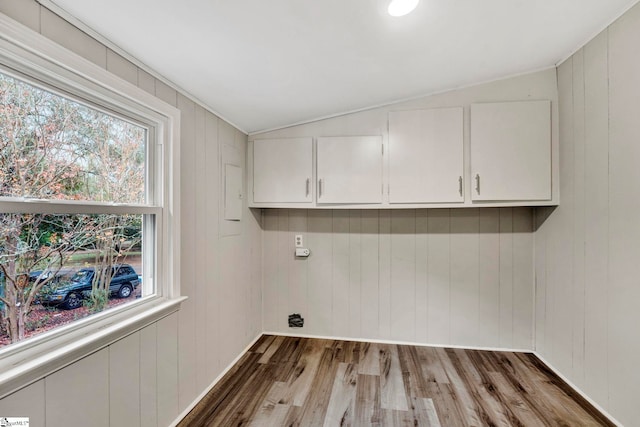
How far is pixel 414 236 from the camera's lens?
277cm

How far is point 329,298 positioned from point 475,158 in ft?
6.00

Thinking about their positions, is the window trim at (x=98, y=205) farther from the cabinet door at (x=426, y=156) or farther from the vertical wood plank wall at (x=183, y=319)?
the cabinet door at (x=426, y=156)

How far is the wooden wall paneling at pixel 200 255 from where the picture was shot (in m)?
1.95

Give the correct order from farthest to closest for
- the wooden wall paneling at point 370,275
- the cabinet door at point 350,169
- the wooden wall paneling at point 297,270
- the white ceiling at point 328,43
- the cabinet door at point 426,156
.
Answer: the wooden wall paneling at point 297,270
the wooden wall paneling at point 370,275
the cabinet door at point 350,169
the cabinet door at point 426,156
the white ceiling at point 328,43

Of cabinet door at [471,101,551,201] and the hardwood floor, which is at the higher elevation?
cabinet door at [471,101,551,201]

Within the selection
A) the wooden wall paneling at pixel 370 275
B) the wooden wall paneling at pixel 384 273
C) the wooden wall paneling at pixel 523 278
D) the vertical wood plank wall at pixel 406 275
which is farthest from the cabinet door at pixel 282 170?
the wooden wall paneling at pixel 523 278

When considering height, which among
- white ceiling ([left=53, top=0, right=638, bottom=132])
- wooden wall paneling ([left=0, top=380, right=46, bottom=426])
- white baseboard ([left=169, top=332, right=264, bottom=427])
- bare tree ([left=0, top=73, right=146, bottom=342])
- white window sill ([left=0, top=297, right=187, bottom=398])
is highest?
white ceiling ([left=53, top=0, right=638, bottom=132])

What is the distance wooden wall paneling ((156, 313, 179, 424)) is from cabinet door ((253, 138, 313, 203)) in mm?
1316

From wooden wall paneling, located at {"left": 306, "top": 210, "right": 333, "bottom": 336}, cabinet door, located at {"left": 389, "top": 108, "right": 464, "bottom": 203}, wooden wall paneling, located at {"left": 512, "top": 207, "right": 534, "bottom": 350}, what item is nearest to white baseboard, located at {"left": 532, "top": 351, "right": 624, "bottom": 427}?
wooden wall paneling, located at {"left": 512, "top": 207, "right": 534, "bottom": 350}

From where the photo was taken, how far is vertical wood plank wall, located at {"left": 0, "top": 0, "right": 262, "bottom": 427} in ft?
3.60

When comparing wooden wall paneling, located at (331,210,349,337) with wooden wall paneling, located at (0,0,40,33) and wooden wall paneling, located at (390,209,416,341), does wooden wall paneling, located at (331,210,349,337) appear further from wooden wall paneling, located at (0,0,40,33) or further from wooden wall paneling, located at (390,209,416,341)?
wooden wall paneling, located at (0,0,40,33)

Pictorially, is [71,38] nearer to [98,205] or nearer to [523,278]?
[98,205]

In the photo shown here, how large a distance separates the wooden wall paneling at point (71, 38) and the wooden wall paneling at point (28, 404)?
49.3 inches

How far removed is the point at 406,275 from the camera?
278 cm
